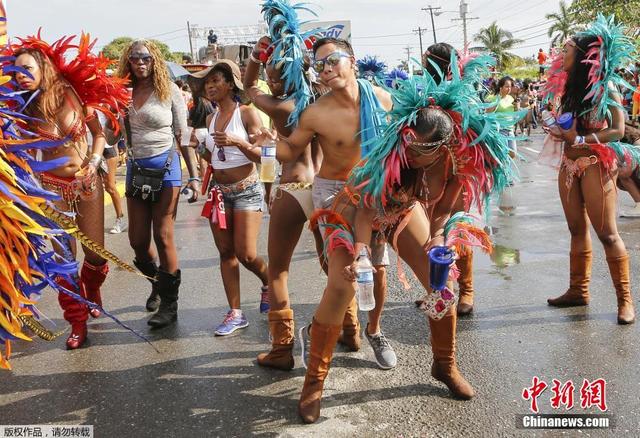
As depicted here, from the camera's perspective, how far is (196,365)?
145 inches

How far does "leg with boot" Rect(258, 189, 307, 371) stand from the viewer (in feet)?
11.5

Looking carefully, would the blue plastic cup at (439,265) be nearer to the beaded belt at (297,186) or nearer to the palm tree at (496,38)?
the beaded belt at (297,186)

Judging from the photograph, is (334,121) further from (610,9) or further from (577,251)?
(610,9)

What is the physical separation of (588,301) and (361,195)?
243cm

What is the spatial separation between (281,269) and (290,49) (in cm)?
131

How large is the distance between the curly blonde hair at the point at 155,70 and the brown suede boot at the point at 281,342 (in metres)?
1.86

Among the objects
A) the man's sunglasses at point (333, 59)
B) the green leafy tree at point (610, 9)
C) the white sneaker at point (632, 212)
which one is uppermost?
the green leafy tree at point (610, 9)

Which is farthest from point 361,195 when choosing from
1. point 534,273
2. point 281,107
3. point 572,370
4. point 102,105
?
point 534,273

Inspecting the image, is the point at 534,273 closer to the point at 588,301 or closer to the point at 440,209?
the point at 588,301

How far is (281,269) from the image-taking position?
3611mm

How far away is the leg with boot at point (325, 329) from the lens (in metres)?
2.96

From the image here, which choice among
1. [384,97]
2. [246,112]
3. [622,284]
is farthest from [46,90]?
[622,284]

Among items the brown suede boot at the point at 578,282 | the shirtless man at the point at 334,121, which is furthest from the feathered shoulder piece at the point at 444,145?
the brown suede boot at the point at 578,282

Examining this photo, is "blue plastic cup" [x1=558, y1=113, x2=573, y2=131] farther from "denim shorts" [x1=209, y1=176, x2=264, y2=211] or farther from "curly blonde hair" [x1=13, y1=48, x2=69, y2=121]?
"curly blonde hair" [x1=13, y1=48, x2=69, y2=121]
